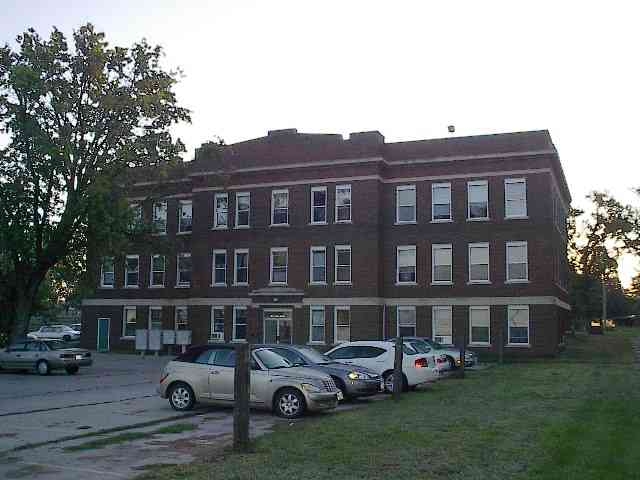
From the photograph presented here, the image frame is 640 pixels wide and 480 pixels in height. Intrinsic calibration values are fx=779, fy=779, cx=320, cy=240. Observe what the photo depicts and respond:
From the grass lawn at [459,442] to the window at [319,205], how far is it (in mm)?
24035

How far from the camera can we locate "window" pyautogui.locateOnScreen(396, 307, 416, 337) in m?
43.2

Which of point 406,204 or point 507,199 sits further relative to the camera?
point 406,204

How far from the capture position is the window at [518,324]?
40875 millimetres

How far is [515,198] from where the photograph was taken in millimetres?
41500

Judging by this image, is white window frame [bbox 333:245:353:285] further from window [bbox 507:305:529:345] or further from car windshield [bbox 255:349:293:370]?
car windshield [bbox 255:349:293:370]

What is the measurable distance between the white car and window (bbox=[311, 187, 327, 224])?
22.0 m

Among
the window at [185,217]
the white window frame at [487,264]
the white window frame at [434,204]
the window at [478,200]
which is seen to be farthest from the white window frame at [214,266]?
the window at [478,200]

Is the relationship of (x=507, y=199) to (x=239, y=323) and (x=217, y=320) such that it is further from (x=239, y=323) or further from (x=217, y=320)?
(x=217, y=320)

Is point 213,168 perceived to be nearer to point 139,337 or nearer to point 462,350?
point 139,337

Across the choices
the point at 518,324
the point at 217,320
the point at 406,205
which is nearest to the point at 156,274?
the point at 217,320

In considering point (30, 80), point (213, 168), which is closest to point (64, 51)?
point (30, 80)

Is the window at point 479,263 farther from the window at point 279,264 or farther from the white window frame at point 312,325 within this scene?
the window at point 279,264

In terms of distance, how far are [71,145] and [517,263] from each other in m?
23.1

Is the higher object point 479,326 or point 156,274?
point 156,274
